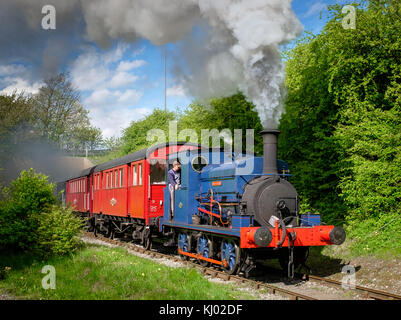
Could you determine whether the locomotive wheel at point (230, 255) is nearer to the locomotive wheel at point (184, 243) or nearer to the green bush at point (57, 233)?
the locomotive wheel at point (184, 243)

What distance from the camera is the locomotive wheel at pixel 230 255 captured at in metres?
8.77

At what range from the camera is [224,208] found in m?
9.74

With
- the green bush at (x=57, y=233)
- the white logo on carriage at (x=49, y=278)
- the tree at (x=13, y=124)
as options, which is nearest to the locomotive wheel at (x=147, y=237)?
the green bush at (x=57, y=233)

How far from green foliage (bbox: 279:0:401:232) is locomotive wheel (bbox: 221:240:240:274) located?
16.0 ft

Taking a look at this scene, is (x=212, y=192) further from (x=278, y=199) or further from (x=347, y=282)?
(x=347, y=282)

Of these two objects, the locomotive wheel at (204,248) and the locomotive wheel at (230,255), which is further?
the locomotive wheel at (204,248)

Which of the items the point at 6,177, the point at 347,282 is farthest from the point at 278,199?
the point at 6,177

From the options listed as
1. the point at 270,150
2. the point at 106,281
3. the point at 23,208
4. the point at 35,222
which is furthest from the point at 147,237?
the point at 270,150

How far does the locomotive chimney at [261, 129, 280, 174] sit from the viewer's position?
8.47 meters

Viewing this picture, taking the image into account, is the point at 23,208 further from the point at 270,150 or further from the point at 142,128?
the point at 142,128

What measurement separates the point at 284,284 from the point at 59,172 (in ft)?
132
